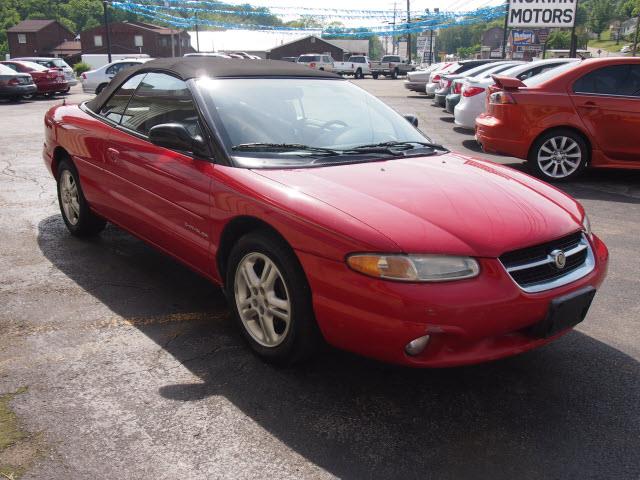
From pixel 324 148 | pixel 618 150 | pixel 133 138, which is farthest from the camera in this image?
pixel 618 150

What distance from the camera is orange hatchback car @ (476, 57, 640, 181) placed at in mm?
7887

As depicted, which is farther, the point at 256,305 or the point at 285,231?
the point at 256,305

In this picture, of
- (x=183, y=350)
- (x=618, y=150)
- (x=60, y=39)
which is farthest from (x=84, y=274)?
(x=60, y=39)

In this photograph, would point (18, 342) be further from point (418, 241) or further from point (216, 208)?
point (418, 241)

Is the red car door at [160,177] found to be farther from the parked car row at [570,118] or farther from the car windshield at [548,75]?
the car windshield at [548,75]

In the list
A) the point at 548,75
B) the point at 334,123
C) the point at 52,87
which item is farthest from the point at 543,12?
the point at 334,123

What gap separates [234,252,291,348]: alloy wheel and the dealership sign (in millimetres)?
29097

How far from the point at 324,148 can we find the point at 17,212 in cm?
401

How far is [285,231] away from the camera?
9.83ft

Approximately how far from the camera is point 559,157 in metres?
8.24

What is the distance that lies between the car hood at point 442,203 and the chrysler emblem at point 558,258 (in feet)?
0.25

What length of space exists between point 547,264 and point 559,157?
19.1 ft

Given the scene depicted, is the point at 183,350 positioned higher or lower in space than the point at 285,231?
lower

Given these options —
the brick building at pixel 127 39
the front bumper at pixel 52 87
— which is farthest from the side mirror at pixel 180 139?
the brick building at pixel 127 39
